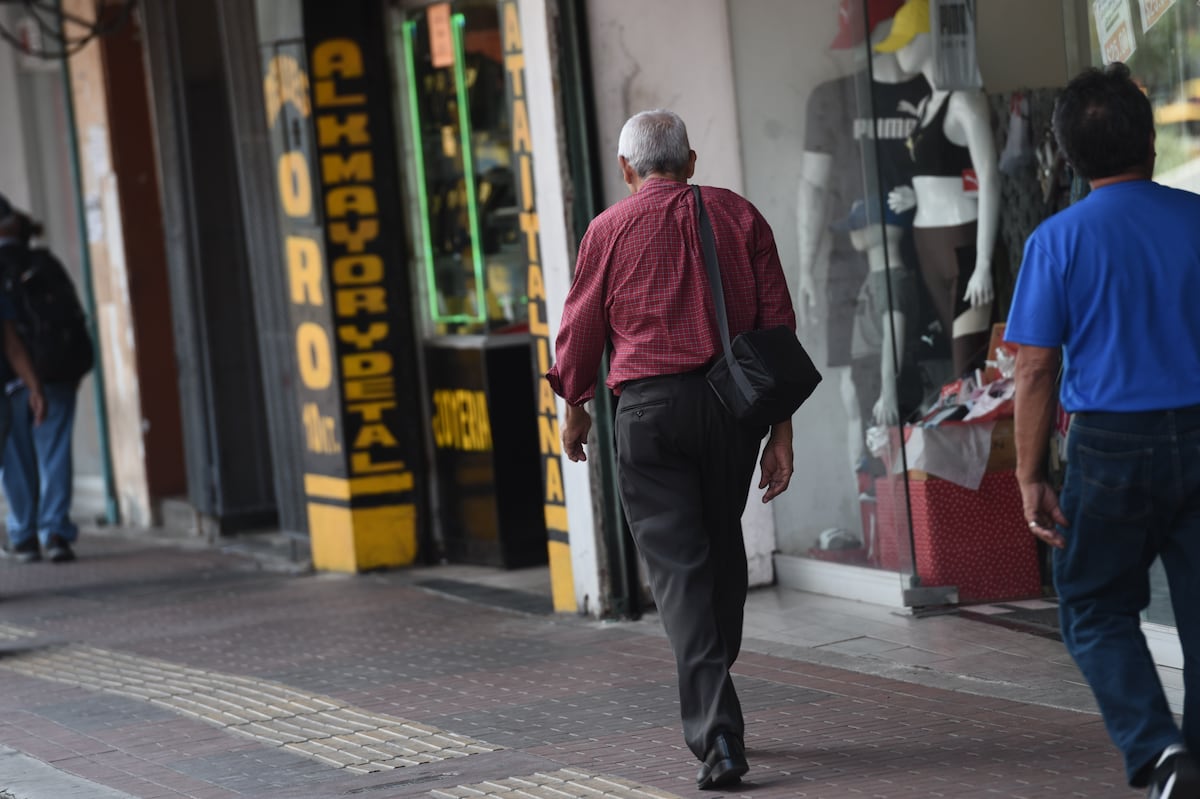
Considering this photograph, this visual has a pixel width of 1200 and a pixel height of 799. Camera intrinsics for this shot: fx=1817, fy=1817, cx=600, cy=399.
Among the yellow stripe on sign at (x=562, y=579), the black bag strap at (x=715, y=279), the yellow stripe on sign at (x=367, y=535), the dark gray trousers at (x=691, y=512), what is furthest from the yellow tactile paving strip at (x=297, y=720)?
the yellow stripe on sign at (x=367, y=535)

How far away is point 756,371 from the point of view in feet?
15.5

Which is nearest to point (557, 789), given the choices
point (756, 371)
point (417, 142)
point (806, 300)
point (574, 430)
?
point (574, 430)

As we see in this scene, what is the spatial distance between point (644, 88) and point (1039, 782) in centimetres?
380

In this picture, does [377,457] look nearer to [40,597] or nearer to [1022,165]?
[40,597]

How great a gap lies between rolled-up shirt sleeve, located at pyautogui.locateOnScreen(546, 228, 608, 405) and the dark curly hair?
135 centimetres

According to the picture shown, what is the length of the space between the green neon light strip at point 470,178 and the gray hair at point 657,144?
A: 4607 mm

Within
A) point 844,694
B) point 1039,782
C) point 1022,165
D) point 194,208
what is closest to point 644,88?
point 1022,165

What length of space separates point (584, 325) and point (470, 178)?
15.5 ft

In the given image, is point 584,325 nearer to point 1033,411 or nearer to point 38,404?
point 1033,411

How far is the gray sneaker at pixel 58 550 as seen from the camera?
11.2m

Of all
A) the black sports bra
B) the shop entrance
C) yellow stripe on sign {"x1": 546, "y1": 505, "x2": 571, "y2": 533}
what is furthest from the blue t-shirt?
the shop entrance

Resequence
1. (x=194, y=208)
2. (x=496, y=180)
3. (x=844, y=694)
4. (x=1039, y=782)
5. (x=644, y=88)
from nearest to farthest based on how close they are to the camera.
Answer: (x=1039, y=782)
(x=844, y=694)
(x=644, y=88)
(x=496, y=180)
(x=194, y=208)

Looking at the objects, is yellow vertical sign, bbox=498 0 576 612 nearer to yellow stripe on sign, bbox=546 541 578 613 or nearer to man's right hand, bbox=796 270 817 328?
yellow stripe on sign, bbox=546 541 578 613

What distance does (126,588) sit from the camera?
9906 millimetres
